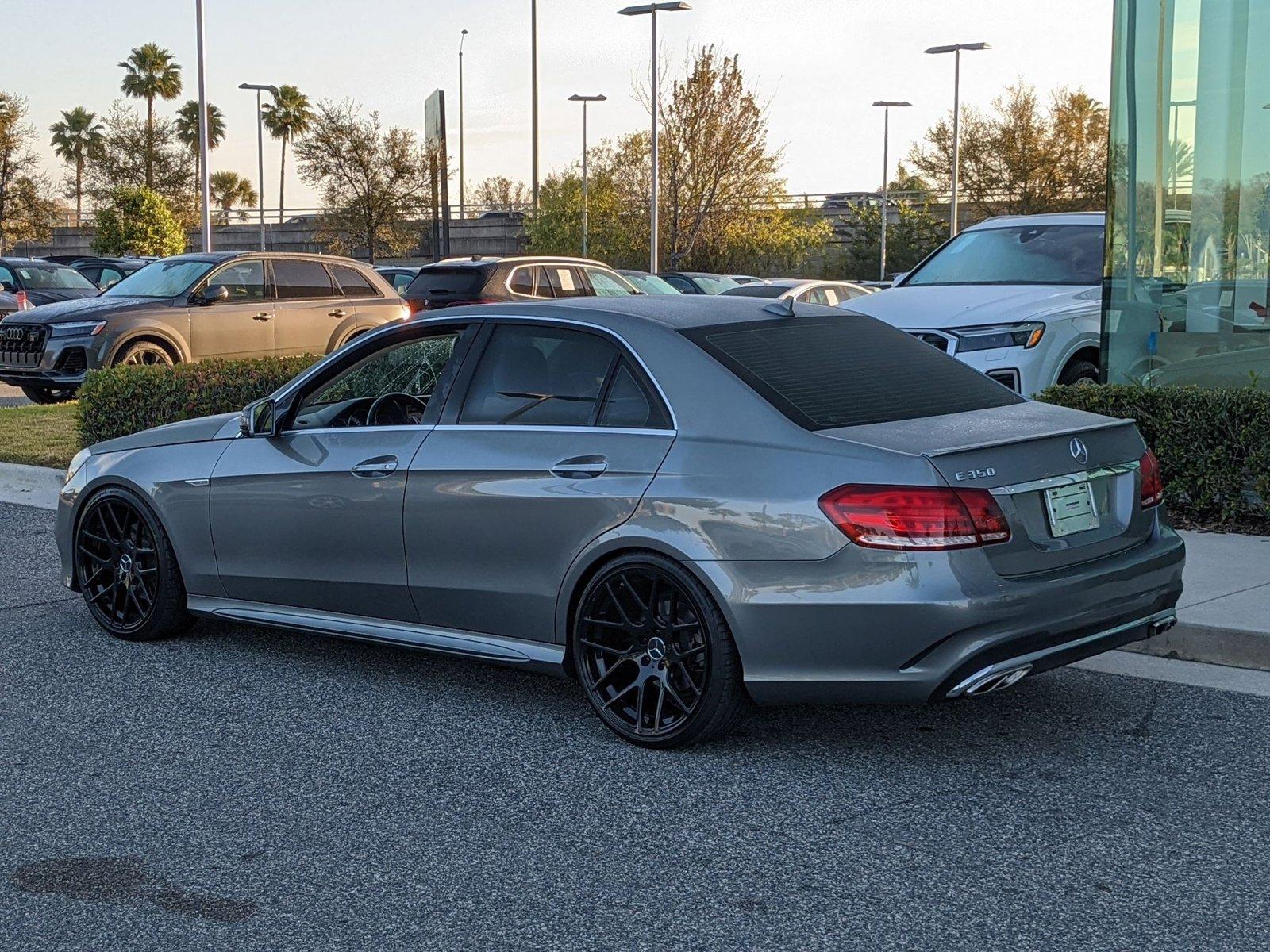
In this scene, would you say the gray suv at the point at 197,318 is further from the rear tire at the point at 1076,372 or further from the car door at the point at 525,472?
the car door at the point at 525,472

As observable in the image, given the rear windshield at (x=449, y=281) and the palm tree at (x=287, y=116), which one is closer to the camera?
the rear windshield at (x=449, y=281)

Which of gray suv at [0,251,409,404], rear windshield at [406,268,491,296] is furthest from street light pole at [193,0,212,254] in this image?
gray suv at [0,251,409,404]

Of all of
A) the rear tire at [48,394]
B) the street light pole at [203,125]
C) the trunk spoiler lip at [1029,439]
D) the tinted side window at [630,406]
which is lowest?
the rear tire at [48,394]

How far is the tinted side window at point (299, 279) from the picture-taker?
17156 mm

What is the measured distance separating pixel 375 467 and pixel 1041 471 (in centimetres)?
243

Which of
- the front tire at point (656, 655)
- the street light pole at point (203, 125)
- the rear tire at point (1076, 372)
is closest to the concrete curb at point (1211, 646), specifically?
the front tire at point (656, 655)

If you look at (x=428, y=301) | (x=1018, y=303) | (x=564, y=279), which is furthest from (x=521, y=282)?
(x=1018, y=303)

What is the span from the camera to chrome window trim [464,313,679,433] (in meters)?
5.08

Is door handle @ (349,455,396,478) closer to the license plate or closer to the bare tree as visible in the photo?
the license plate

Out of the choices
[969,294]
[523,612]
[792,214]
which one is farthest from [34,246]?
[523,612]

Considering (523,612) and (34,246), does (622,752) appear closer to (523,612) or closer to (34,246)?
(523,612)

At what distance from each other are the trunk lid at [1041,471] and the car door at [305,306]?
1261 cm

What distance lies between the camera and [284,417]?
617 centimetres

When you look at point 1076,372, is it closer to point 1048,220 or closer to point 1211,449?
point 1048,220
